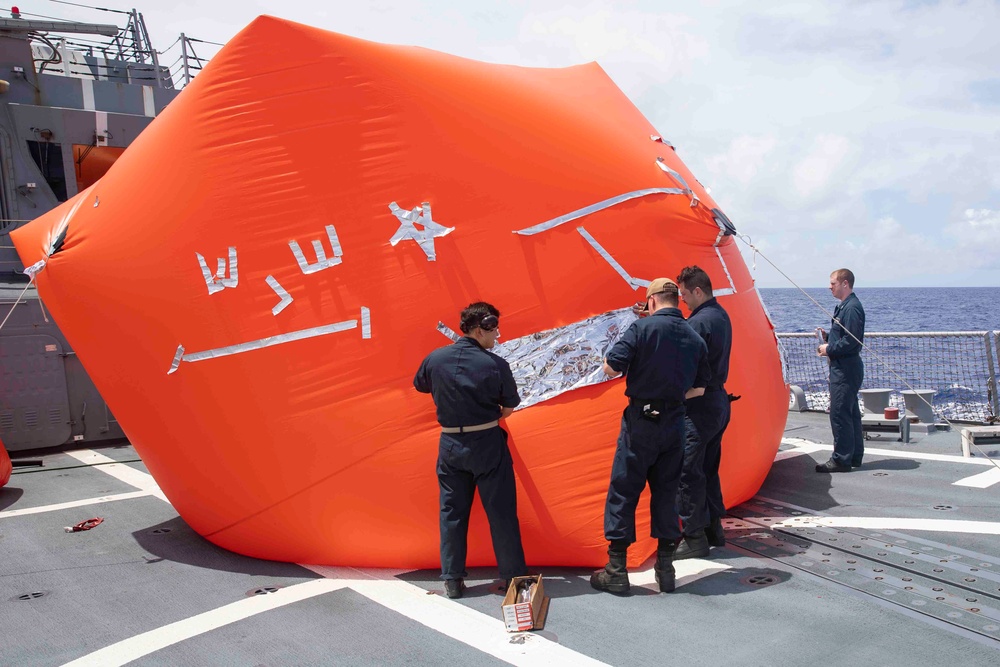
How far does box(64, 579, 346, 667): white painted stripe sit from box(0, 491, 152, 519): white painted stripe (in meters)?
3.37

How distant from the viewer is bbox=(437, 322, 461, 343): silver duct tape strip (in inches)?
185

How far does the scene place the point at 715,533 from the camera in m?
5.00

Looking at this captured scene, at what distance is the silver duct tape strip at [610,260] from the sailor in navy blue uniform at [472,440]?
0.90 meters

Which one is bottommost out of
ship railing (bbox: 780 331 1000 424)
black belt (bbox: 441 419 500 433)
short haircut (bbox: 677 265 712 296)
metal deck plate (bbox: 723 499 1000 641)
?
metal deck plate (bbox: 723 499 1000 641)

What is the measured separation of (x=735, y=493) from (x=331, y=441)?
297 cm

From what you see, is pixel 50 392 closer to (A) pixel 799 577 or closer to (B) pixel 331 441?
(B) pixel 331 441

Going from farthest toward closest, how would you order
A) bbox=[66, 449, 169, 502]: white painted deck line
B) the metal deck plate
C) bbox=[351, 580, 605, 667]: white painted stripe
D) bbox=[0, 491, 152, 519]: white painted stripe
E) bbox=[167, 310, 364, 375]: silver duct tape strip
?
bbox=[66, 449, 169, 502]: white painted deck line → bbox=[0, 491, 152, 519]: white painted stripe → bbox=[167, 310, 364, 375]: silver duct tape strip → the metal deck plate → bbox=[351, 580, 605, 667]: white painted stripe

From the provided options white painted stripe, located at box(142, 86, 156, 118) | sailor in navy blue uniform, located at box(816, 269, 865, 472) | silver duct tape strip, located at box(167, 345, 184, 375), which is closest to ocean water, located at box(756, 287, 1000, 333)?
sailor in navy blue uniform, located at box(816, 269, 865, 472)

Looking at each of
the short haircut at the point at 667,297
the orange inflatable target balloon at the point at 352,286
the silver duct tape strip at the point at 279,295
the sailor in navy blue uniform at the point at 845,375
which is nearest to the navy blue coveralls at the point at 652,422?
the short haircut at the point at 667,297

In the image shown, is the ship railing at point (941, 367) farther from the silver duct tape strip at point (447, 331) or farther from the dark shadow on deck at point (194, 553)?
the dark shadow on deck at point (194, 553)

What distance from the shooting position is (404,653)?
3709mm

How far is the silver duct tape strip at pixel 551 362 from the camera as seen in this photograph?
4.77 meters

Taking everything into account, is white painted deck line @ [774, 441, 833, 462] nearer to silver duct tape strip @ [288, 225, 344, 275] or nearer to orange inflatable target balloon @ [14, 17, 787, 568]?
orange inflatable target balloon @ [14, 17, 787, 568]

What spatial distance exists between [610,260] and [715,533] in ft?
6.24
